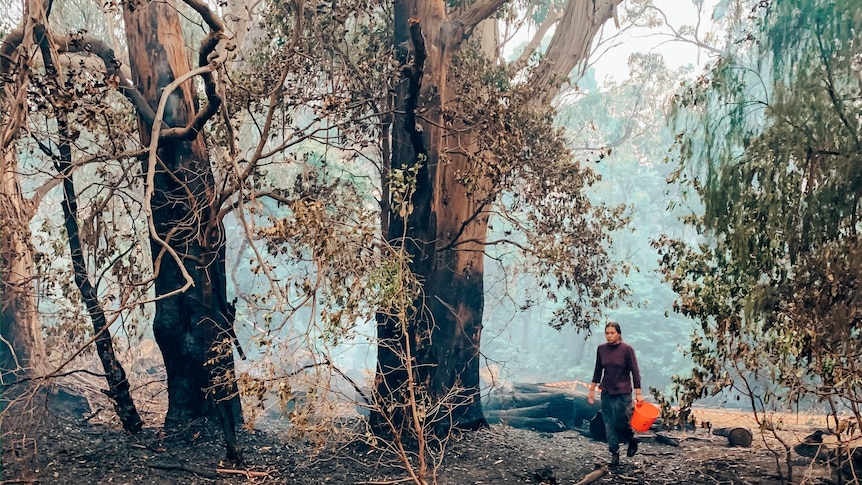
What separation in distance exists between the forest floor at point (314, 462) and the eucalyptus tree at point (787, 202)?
3.04 feet

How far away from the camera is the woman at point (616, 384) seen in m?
7.23

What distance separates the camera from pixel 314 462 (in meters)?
7.22

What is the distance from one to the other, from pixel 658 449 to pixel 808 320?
3.51 m

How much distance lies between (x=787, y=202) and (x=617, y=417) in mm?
2928

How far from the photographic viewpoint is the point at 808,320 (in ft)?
17.9

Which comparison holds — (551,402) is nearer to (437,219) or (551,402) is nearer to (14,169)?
(437,219)

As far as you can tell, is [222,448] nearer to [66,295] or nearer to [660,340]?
[66,295]

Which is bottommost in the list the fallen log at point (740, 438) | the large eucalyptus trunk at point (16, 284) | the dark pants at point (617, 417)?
the fallen log at point (740, 438)

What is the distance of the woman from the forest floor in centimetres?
38

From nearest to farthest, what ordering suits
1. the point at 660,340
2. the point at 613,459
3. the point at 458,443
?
1. the point at 613,459
2. the point at 458,443
3. the point at 660,340

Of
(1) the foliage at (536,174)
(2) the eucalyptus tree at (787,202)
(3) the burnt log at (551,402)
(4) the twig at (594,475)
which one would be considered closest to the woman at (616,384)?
(4) the twig at (594,475)

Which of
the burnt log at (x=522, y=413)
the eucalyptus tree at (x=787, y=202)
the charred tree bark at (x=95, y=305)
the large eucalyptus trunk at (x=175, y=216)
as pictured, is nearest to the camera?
the eucalyptus tree at (x=787, y=202)

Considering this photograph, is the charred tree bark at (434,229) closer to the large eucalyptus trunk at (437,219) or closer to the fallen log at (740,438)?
the large eucalyptus trunk at (437,219)

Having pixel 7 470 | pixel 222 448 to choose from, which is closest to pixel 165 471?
pixel 222 448
